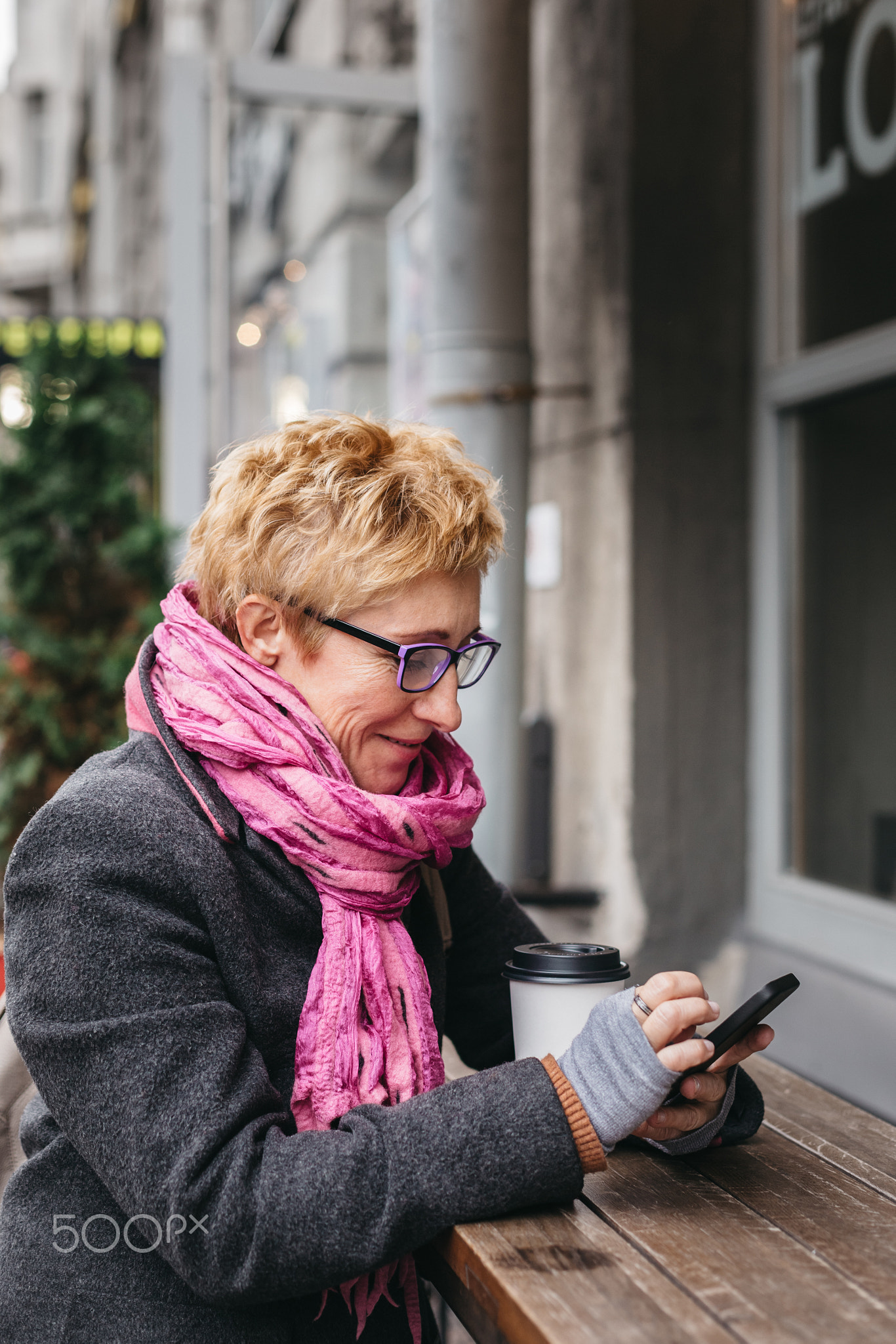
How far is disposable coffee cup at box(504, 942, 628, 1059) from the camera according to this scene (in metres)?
1.38

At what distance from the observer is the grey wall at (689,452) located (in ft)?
12.1

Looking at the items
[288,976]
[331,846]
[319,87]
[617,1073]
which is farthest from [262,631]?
[319,87]

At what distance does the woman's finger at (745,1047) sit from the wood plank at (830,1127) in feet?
0.56

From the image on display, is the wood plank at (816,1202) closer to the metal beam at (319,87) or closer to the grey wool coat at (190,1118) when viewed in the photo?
the grey wool coat at (190,1118)

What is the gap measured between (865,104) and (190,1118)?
11.0 feet

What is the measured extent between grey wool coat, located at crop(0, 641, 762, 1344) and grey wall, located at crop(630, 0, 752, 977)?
8.05 feet

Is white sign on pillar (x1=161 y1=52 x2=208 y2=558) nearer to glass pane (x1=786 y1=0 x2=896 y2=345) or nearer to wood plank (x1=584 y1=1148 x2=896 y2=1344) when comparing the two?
glass pane (x1=786 y1=0 x2=896 y2=345)

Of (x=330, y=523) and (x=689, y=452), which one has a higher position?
(x=689, y=452)

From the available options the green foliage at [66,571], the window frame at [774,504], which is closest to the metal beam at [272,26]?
the green foliage at [66,571]

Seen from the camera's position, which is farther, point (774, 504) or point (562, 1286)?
point (774, 504)

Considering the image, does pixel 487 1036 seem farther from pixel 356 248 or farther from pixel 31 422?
pixel 356 248

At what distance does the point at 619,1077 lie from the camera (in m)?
1.21

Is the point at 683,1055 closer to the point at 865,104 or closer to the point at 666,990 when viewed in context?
the point at 666,990

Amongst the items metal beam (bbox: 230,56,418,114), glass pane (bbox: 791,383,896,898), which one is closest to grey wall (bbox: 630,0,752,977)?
glass pane (bbox: 791,383,896,898)
